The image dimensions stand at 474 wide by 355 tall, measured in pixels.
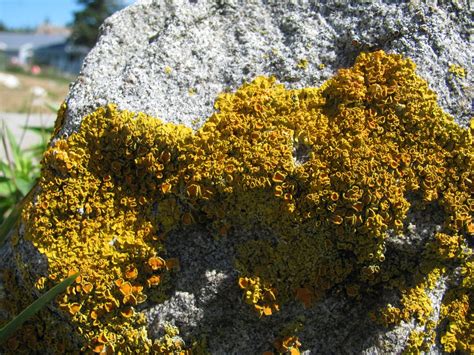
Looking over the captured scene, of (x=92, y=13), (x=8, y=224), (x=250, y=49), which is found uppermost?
(x=92, y=13)

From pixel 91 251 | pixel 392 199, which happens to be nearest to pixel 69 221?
pixel 91 251

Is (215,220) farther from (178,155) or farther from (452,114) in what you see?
(452,114)

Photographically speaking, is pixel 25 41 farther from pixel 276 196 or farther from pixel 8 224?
pixel 276 196

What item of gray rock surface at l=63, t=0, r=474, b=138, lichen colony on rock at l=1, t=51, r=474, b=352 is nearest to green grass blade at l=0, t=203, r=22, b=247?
lichen colony on rock at l=1, t=51, r=474, b=352

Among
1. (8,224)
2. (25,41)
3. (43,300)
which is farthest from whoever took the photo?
(25,41)

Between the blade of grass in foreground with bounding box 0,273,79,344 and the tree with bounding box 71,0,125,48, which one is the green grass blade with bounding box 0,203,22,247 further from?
the tree with bounding box 71,0,125,48

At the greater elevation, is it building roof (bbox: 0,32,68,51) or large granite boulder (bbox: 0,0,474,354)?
building roof (bbox: 0,32,68,51)

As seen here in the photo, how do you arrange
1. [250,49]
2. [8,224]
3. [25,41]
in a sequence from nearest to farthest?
[250,49] → [8,224] → [25,41]

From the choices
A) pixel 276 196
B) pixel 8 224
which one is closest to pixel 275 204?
pixel 276 196
